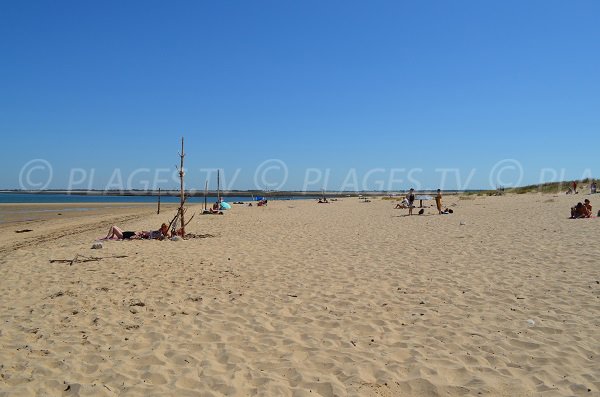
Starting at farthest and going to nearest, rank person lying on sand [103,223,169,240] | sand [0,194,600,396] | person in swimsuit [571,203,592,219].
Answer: person in swimsuit [571,203,592,219] < person lying on sand [103,223,169,240] < sand [0,194,600,396]

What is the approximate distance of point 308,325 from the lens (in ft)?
17.4

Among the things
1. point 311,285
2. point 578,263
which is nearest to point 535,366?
point 311,285

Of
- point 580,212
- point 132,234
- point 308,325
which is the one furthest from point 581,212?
point 132,234

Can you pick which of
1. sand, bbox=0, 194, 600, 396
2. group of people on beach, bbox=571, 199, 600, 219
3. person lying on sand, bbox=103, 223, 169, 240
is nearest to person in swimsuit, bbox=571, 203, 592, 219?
group of people on beach, bbox=571, 199, 600, 219

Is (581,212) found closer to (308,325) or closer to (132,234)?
(308,325)

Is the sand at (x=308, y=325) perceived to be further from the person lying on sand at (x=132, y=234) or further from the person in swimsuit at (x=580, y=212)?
the person in swimsuit at (x=580, y=212)

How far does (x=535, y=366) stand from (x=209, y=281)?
5.38 m

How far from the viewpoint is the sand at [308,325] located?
12.6ft

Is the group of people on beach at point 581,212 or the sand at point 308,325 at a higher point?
the group of people on beach at point 581,212

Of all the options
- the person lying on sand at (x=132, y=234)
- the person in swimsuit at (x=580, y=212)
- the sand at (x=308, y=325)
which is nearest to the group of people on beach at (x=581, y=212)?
the person in swimsuit at (x=580, y=212)

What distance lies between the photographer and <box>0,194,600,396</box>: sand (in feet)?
12.6

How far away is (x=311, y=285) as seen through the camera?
23.8ft

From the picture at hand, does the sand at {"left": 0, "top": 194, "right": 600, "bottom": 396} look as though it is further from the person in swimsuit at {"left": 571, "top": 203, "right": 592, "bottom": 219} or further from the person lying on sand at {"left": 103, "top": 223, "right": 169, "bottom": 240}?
the person in swimsuit at {"left": 571, "top": 203, "right": 592, "bottom": 219}

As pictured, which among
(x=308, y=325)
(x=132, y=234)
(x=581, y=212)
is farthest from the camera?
(x=581, y=212)
